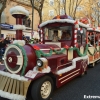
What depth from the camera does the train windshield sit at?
19.7ft

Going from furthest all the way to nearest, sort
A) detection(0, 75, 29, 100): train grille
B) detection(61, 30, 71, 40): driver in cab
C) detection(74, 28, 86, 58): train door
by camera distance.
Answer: detection(74, 28, 86, 58): train door
detection(61, 30, 71, 40): driver in cab
detection(0, 75, 29, 100): train grille

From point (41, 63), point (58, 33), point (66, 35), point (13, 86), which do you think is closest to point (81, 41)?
point (66, 35)

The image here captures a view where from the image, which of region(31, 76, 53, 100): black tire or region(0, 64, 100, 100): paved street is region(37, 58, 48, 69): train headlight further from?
region(0, 64, 100, 100): paved street

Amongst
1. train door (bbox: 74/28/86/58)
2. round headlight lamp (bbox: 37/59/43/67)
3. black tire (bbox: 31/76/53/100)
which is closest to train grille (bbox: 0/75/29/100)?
black tire (bbox: 31/76/53/100)

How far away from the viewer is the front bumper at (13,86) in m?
3.74

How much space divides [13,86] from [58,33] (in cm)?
307

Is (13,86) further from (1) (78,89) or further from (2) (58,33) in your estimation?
(2) (58,33)

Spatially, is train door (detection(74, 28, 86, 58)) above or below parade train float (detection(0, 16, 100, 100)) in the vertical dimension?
above

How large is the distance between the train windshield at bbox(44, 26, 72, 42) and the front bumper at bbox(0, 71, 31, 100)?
2751mm

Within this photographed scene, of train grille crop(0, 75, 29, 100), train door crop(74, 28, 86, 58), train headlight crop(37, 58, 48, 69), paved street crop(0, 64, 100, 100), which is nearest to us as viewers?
train grille crop(0, 75, 29, 100)

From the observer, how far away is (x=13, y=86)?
12.8 ft

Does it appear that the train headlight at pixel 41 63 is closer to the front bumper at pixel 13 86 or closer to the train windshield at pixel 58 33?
the front bumper at pixel 13 86

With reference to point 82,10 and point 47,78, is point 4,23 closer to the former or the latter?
point 82,10

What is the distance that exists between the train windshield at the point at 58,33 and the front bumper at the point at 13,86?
275 centimetres
